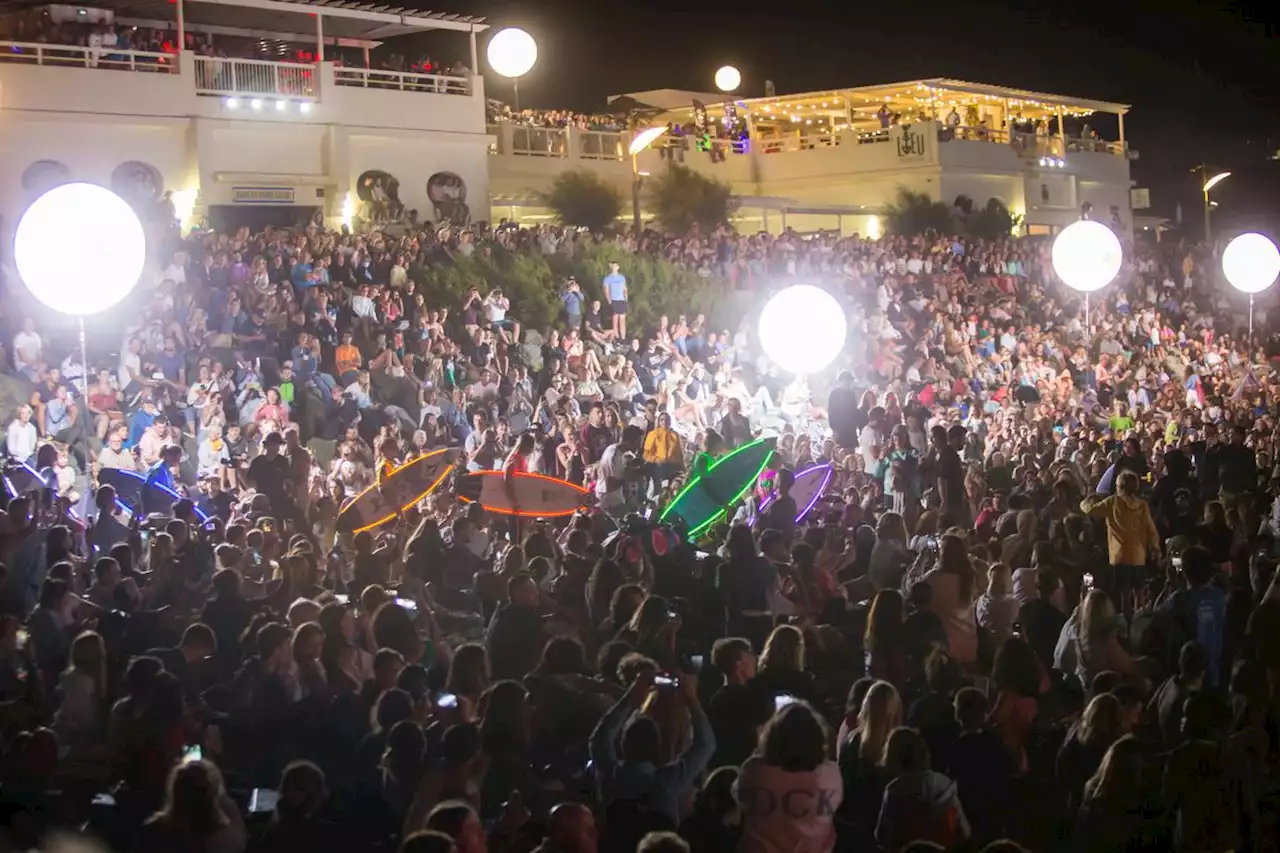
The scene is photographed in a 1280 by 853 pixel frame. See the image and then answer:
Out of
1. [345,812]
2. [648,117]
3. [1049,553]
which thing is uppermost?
[648,117]

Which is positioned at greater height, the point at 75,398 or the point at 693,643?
the point at 75,398

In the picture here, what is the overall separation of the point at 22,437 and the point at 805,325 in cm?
779

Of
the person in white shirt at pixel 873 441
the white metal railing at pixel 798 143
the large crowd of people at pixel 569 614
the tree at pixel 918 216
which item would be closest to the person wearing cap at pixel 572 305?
the large crowd of people at pixel 569 614

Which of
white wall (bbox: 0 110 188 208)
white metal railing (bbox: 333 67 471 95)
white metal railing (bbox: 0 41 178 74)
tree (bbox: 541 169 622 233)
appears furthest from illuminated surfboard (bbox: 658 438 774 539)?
tree (bbox: 541 169 622 233)

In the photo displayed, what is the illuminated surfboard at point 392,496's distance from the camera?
12.0 m

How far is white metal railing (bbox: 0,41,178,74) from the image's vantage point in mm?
24375

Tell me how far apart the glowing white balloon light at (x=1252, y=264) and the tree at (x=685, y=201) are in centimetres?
1214

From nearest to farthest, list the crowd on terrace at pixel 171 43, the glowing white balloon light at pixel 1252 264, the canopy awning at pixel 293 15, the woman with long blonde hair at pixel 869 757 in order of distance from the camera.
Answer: the woman with long blonde hair at pixel 869 757
the glowing white balloon light at pixel 1252 264
the crowd on terrace at pixel 171 43
the canopy awning at pixel 293 15

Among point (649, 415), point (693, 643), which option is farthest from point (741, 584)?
point (649, 415)

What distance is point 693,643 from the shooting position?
30.5 feet

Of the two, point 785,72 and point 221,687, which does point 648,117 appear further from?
point 221,687

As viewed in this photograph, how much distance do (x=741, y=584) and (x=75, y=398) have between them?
896 centimetres

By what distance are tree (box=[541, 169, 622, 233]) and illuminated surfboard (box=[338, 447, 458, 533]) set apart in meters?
18.6

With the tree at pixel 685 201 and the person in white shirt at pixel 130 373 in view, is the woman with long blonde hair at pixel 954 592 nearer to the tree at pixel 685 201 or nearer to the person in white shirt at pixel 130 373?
the person in white shirt at pixel 130 373
